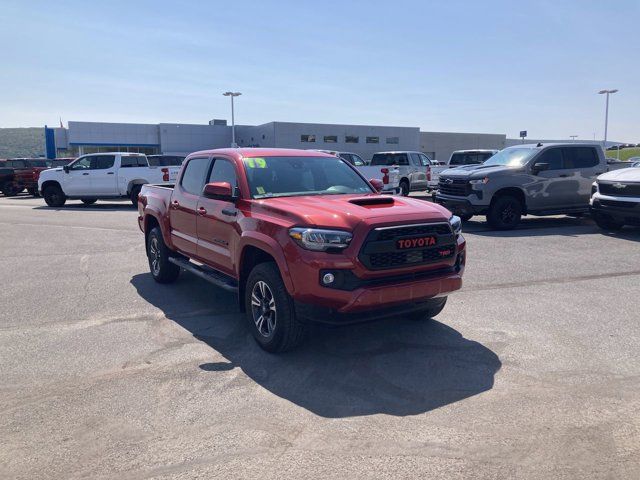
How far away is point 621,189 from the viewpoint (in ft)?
39.3

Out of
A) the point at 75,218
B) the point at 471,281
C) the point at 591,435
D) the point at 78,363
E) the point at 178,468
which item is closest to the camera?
the point at 178,468

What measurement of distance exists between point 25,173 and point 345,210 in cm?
2695

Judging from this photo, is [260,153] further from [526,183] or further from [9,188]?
[9,188]

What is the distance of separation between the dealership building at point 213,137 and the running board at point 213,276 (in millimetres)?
50716

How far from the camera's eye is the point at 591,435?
142 inches

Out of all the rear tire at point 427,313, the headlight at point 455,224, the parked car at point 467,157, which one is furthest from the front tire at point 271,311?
the parked car at point 467,157

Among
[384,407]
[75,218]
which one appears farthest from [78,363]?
[75,218]

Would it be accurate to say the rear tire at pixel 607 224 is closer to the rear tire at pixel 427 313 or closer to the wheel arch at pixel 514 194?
the wheel arch at pixel 514 194

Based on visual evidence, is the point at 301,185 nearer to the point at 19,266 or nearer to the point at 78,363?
the point at 78,363

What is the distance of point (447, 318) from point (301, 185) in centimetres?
220

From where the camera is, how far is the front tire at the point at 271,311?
4.84m

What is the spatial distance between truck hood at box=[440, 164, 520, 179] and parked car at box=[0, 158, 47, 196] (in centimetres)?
2142

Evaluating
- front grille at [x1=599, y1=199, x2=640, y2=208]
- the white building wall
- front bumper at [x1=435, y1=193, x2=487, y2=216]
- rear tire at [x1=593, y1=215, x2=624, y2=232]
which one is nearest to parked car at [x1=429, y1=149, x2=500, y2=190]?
front bumper at [x1=435, y1=193, x2=487, y2=216]

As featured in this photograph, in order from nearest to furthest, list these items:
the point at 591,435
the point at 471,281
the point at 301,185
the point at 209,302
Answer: the point at 591,435, the point at 301,185, the point at 209,302, the point at 471,281
